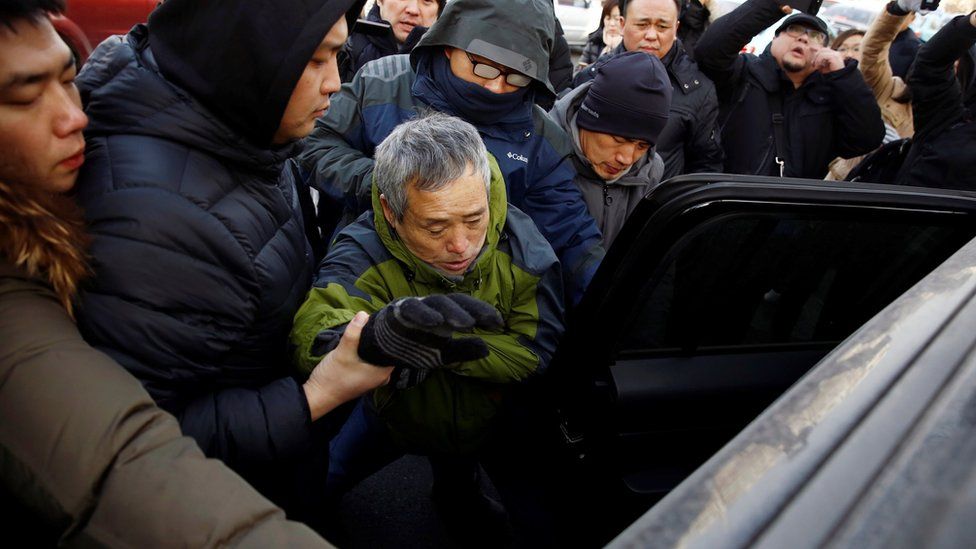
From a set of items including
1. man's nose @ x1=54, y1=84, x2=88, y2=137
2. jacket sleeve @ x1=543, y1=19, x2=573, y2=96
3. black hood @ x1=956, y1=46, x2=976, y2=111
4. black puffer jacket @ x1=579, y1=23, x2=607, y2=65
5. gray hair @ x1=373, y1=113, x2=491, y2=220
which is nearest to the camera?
man's nose @ x1=54, y1=84, x2=88, y2=137

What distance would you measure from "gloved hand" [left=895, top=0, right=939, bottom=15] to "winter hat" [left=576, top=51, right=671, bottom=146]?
1934 millimetres

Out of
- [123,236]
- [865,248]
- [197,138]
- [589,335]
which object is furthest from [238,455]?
[865,248]

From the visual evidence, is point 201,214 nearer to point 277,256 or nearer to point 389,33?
point 277,256

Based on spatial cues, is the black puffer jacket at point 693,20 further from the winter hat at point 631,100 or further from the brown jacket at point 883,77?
the winter hat at point 631,100

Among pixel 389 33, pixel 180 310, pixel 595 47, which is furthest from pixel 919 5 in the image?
pixel 180 310

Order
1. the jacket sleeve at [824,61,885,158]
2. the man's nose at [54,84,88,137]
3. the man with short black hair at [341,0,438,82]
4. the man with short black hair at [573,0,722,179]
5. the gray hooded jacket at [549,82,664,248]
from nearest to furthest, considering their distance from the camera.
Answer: the man's nose at [54,84,88,137] → the gray hooded jacket at [549,82,664,248] → the man with short black hair at [573,0,722,179] → the jacket sleeve at [824,61,885,158] → the man with short black hair at [341,0,438,82]

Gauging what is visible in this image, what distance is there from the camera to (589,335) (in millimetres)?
1506

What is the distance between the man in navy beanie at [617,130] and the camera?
89.3 inches

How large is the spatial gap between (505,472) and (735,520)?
5.13 ft

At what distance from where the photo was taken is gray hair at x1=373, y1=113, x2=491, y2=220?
1651mm

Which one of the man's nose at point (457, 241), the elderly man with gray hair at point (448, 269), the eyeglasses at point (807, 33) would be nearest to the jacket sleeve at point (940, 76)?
the eyeglasses at point (807, 33)

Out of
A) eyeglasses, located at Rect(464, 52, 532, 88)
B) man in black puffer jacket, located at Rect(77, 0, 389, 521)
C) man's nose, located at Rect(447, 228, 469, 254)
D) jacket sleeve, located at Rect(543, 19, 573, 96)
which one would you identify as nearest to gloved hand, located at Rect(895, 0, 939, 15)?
jacket sleeve, located at Rect(543, 19, 573, 96)

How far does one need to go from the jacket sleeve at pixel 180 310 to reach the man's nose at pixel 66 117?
0.27 ft

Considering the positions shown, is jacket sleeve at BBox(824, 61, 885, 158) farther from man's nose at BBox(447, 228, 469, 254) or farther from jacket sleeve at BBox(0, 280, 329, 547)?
jacket sleeve at BBox(0, 280, 329, 547)
